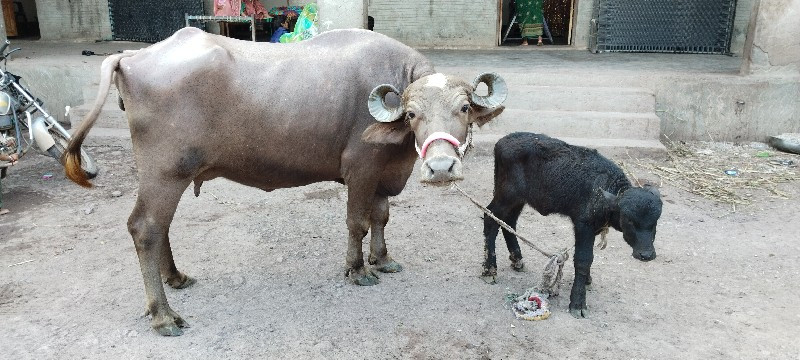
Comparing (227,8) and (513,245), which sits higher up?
(227,8)

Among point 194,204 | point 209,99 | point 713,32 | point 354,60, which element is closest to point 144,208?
point 209,99

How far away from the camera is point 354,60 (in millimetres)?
3719

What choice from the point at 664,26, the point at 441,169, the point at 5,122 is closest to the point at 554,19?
the point at 664,26

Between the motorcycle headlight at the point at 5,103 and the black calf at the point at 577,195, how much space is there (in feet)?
15.5

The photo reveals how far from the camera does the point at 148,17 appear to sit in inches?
404

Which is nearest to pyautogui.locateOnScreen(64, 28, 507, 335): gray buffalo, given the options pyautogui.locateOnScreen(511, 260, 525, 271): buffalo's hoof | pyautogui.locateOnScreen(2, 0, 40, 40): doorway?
pyautogui.locateOnScreen(511, 260, 525, 271): buffalo's hoof

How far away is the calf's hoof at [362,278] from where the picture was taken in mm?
4168

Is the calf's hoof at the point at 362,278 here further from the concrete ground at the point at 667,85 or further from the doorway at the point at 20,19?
the doorway at the point at 20,19

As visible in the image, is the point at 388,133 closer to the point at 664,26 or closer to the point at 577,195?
the point at 577,195

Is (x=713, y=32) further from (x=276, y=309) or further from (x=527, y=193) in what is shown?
(x=276, y=309)

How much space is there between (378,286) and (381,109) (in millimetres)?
1414

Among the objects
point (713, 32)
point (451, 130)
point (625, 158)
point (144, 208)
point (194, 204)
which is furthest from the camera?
point (713, 32)

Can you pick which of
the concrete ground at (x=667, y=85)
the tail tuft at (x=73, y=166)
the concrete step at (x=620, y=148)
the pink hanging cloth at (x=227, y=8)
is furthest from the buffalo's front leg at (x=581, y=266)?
the pink hanging cloth at (x=227, y=8)

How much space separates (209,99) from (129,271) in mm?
1735
